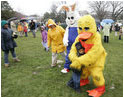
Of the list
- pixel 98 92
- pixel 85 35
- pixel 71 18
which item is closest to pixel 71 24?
pixel 71 18

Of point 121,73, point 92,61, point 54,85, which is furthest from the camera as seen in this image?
point 121,73

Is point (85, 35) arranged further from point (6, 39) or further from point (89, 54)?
point (6, 39)

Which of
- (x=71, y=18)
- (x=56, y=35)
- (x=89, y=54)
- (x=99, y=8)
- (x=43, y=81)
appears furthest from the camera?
(x=99, y=8)

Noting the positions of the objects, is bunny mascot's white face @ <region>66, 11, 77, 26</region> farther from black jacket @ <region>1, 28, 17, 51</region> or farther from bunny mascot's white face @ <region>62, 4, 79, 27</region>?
black jacket @ <region>1, 28, 17, 51</region>

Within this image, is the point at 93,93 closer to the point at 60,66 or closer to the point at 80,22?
the point at 80,22

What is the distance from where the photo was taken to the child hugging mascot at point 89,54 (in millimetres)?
2704

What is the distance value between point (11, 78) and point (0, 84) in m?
0.47

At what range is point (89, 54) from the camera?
267cm

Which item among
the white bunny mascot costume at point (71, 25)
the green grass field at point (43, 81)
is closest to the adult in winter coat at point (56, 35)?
the white bunny mascot costume at point (71, 25)

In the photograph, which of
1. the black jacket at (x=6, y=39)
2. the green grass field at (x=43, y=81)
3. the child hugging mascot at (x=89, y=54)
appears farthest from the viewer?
the black jacket at (x=6, y=39)

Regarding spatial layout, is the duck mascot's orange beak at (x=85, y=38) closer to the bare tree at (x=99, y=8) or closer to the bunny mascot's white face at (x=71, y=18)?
the bunny mascot's white face at (x=71, y=18)

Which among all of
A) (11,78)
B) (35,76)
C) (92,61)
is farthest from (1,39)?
(92,61)

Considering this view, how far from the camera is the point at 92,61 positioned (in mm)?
2713

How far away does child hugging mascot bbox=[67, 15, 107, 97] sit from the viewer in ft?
8.87
